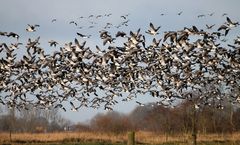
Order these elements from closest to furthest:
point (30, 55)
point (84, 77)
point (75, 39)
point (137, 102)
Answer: point (75, 39)
point (30, 55)
point (84, 77)
point (137, 102)

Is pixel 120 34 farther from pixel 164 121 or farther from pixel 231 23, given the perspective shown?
pixel 164 121

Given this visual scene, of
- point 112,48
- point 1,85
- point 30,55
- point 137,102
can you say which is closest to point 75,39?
point 112,48

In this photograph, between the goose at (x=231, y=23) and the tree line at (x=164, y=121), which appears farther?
the tree line at (x=164, y=121)

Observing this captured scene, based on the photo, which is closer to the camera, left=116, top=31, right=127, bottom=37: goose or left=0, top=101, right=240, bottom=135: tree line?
left=116, top=31, right=127, bottom=37: goose

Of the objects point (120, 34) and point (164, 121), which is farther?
point (164, 121)

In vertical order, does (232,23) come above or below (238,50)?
above

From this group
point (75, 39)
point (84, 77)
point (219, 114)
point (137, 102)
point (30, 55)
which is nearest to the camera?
point (75, 39)

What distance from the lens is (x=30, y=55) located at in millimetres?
17047

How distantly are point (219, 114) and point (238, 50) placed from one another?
2104 inches

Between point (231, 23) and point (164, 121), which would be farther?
point (164, 121)

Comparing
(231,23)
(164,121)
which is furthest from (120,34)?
(164,121)

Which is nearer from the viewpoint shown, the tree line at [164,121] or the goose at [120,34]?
the goose at [120,34]

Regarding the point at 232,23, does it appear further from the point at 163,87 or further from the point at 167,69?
the point at 163,87

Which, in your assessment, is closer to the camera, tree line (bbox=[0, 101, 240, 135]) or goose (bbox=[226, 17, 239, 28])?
goose (bbox=[226, 17, 239, 28])
